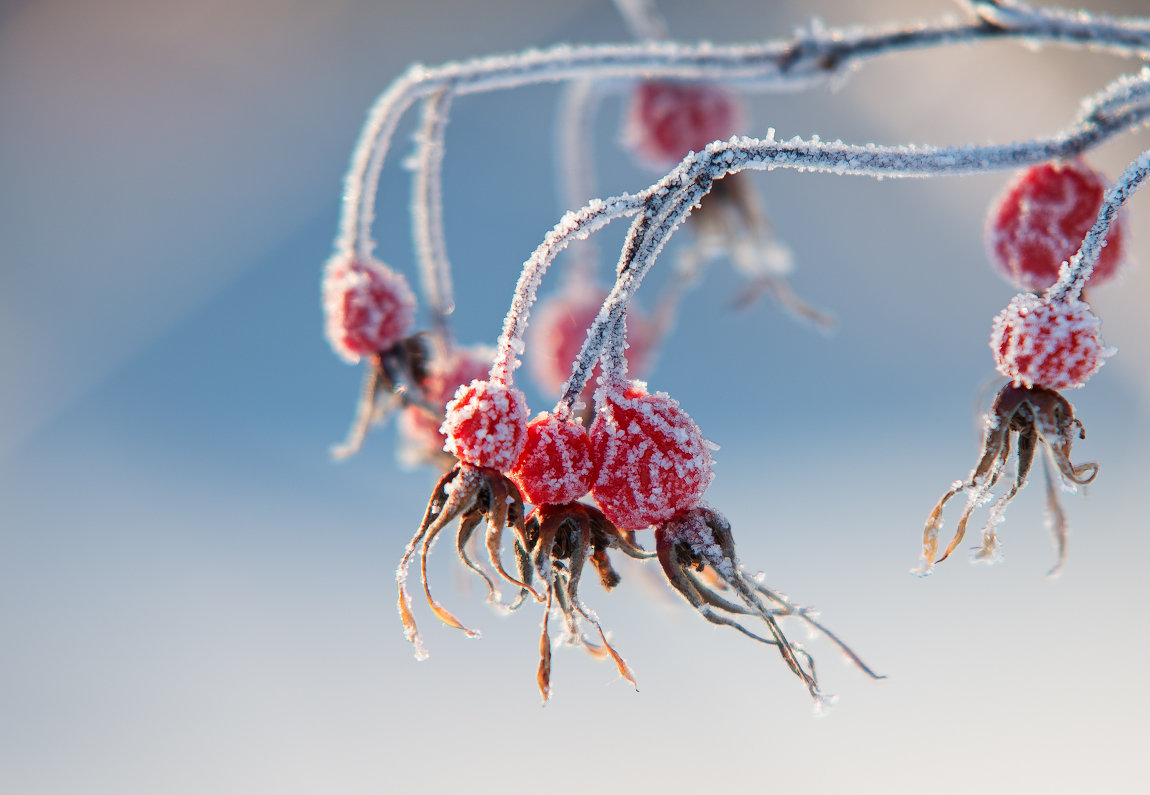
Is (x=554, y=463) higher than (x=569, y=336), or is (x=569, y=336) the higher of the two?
(x=569, y=336)

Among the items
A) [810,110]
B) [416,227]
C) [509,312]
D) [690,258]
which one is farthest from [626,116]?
[810,110]

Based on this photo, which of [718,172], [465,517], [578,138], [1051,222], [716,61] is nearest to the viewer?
[718,172]

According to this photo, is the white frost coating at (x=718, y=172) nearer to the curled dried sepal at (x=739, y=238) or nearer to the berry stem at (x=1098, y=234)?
the berry stem at (x=1098, y=234)

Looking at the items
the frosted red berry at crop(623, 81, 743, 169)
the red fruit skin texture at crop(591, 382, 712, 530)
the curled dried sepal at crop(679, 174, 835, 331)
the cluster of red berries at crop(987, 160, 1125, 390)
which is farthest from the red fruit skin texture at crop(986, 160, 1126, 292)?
the frosted red berry at crop(623, 81, 743, 169)

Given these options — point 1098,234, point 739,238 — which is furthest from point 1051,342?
point 739,238

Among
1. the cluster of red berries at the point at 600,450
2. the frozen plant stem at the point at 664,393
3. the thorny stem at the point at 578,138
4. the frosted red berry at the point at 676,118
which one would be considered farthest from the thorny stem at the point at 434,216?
the frosted red berry at the point at 676,118

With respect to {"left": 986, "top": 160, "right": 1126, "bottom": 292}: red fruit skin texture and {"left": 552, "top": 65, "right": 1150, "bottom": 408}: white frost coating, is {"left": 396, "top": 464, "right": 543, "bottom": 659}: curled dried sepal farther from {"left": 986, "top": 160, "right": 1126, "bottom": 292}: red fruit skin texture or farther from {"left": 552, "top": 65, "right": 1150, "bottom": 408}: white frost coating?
{"left": 986, "top": 160, "right": 1126, "bottom": 292}: red fruit skin texture

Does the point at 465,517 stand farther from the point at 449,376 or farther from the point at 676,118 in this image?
the point at 676,118
